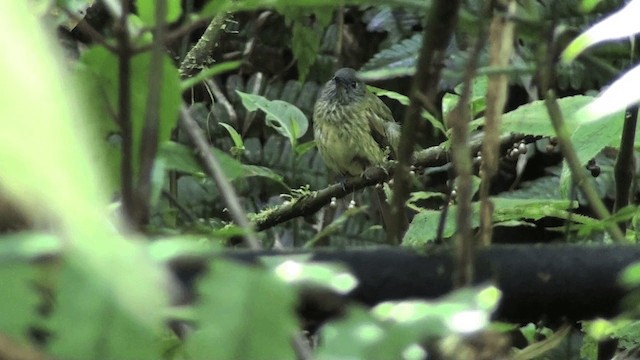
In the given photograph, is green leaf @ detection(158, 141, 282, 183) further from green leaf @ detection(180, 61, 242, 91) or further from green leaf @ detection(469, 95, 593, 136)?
green leaf @ detection(469, 95, 593, 136)

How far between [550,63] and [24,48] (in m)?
0.27

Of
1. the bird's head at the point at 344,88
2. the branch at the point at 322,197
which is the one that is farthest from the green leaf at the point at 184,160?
the bird's head at the point at 344,88

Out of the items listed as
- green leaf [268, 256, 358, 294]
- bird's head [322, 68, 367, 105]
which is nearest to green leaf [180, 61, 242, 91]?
green leaf [268, 256, 358, 294]

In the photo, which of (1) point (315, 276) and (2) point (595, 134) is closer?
(1) point (315, 276)

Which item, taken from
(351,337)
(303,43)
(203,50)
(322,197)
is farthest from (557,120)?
(322,197)

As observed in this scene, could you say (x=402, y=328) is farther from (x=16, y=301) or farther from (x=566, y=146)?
(x=566, y=146)

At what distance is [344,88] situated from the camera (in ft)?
8.59

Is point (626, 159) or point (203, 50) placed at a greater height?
point (203, 50)

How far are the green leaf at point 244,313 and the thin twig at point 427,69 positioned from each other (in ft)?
0.48

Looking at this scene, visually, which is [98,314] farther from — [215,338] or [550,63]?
[550,63]

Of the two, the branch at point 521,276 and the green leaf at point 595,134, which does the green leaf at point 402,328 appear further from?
the green leaf at point 595,134

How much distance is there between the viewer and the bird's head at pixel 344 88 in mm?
2533

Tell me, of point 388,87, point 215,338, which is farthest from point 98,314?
point 388,87

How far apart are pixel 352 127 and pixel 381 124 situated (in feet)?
0.30
